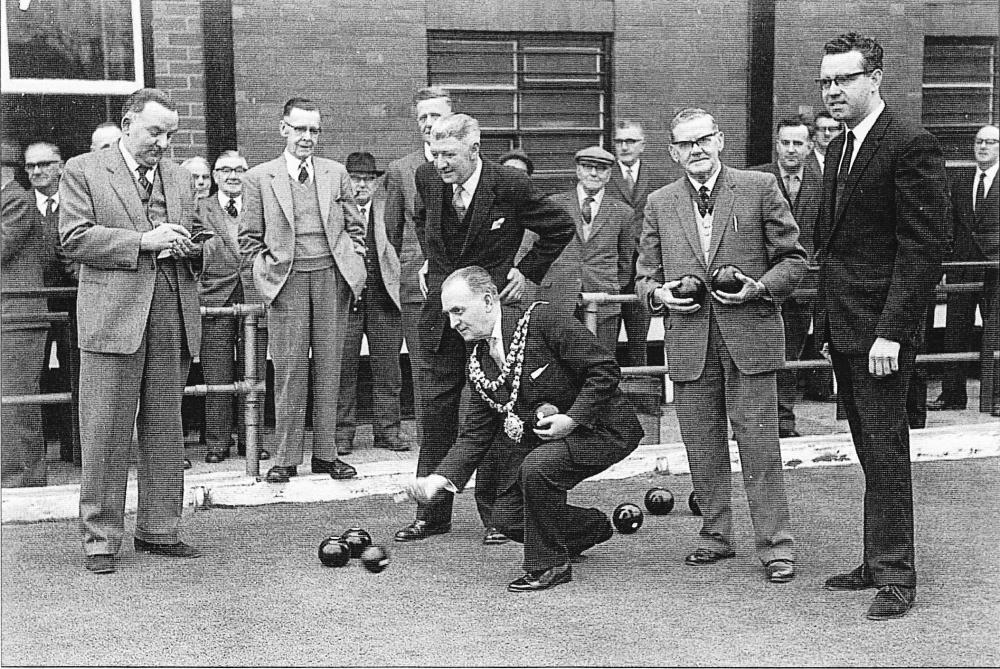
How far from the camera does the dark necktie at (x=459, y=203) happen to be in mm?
6371

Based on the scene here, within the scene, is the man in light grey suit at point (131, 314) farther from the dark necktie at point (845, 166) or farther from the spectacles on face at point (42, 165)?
the dark necktie at point (845, 166)

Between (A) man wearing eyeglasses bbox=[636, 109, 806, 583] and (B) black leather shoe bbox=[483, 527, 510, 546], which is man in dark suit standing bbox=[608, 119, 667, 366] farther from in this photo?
(A) man wearing eyeglasses bbox=[636, 109, 806, 583]

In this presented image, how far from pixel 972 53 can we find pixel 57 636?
9.12m

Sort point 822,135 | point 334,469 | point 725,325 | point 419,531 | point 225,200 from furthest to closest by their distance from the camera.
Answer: point 822,135, point 225,200, point 334,469, point 419,531, point 725,325

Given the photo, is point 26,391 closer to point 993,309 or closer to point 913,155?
point 913,155

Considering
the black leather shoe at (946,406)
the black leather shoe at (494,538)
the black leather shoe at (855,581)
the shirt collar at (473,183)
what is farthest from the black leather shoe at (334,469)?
the black leather shoe at (946,406)

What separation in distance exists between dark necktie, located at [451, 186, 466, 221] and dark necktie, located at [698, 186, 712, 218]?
1.17 metres

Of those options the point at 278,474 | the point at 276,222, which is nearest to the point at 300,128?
the point at 276,222

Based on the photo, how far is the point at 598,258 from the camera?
8.87 metres

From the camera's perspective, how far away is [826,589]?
545 centimetres

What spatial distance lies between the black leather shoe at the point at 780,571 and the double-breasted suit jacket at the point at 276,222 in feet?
9.74

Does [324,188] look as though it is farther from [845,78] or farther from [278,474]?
[845,78]

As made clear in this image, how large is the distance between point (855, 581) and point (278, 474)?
3312mm

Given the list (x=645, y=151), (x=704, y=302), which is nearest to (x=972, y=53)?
(x=645, y=151)
